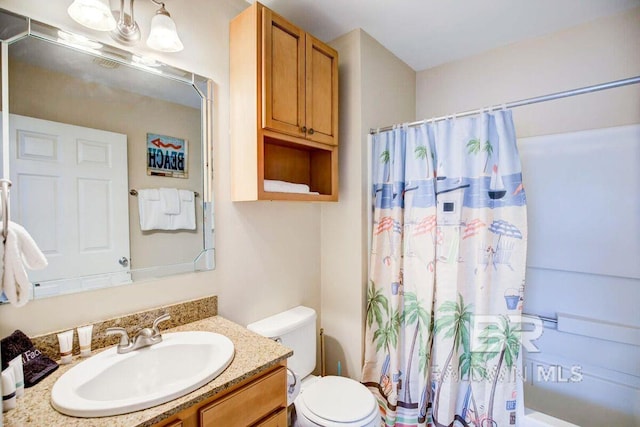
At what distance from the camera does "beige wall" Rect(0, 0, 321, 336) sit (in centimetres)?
107

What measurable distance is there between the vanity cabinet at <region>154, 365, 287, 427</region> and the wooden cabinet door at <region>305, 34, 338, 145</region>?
3.92ft

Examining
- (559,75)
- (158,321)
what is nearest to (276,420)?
(158,321)

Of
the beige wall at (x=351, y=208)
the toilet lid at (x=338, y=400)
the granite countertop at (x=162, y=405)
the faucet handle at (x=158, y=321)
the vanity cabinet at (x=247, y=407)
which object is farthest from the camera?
the beige wall at (x=351, y=208)

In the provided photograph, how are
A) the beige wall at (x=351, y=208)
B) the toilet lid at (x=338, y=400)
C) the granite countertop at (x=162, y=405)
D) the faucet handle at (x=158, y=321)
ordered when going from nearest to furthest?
1. the granite countertop at (x=162, y=405)
2. the faucet handle at (x=158, y=321)
3. the toilet lid at (x=338, y=400)
4. the beige wall at (x=351, y=208)

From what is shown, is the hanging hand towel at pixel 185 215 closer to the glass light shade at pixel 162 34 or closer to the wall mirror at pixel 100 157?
the wall mirror at pixel 100 157

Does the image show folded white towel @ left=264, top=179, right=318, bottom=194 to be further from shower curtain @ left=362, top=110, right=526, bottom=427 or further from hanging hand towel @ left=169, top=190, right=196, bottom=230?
shower curtain @ left=362, top=110, right=526, bottom=427

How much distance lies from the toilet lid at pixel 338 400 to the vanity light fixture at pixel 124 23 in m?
1.81

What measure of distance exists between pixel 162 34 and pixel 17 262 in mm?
989

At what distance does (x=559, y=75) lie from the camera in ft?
6.26

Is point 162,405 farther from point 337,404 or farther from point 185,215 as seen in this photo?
point 337,404

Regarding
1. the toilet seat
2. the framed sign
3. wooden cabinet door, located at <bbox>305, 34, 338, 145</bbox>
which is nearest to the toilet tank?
the toilet seat

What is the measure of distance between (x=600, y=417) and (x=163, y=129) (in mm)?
2872

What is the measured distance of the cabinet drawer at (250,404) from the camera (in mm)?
920

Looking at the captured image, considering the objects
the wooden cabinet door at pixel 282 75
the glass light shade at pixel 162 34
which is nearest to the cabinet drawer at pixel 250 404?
the wooden cabinet door at pixel 282 75
